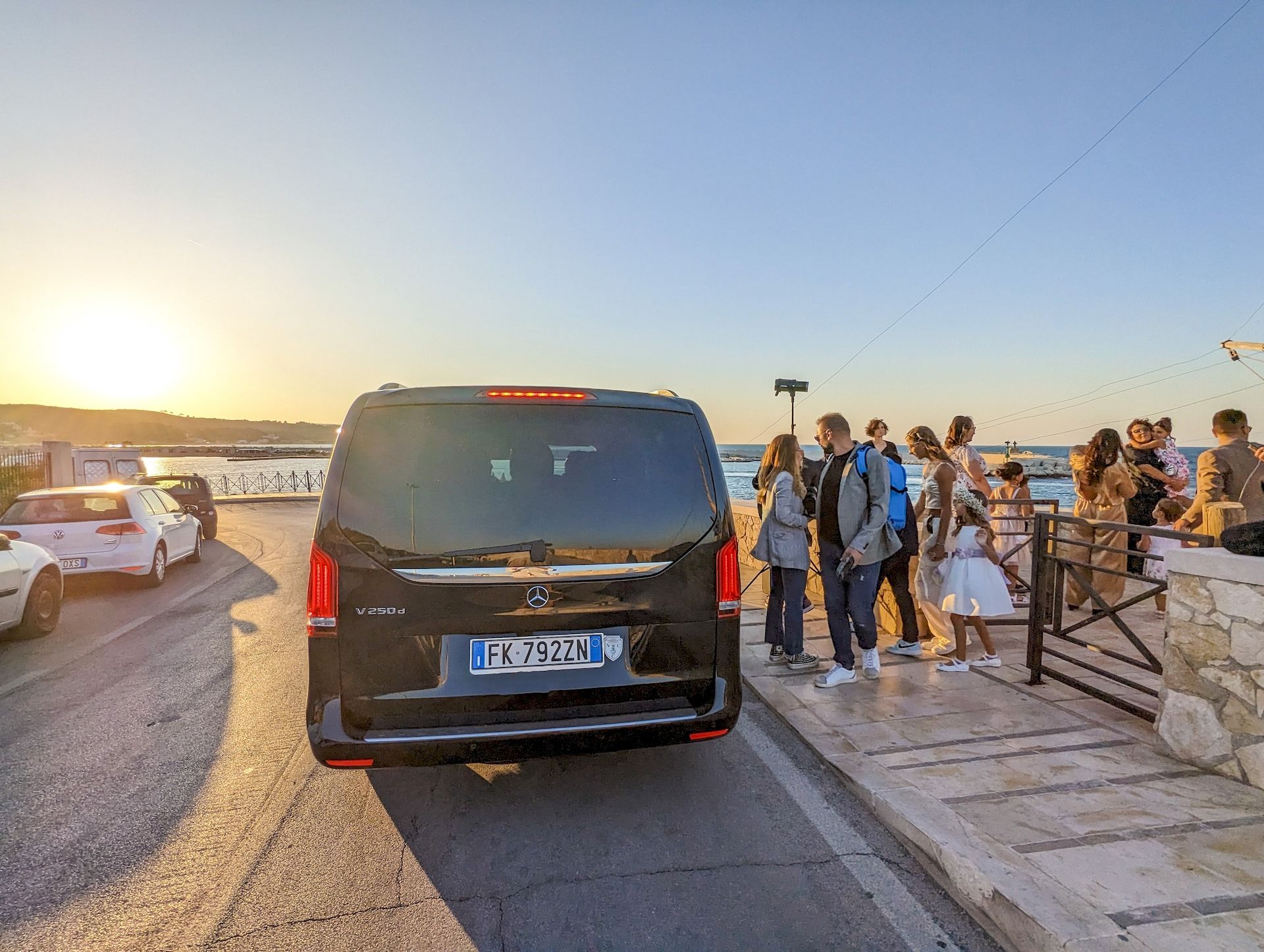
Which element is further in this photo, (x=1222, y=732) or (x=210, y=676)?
(x=210, y=676)

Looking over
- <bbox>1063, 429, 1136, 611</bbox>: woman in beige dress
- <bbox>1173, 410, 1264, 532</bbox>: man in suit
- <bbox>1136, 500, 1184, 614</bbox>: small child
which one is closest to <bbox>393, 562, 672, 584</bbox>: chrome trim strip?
<bbox>1063, 429, 1136, 611</bbox>: woman in beige dress

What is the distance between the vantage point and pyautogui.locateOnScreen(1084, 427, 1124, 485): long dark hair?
6.21m

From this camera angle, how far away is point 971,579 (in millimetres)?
5035

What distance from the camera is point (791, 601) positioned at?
5.15 meters

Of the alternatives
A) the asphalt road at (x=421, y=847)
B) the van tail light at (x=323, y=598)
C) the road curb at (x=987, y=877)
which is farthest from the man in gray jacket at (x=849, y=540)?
the van tail light at (x=323, y=598)

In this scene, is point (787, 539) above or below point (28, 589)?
above

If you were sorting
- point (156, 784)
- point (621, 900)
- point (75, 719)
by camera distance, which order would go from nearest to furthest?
point (621, 900), point (156, 784), point (75, 719)

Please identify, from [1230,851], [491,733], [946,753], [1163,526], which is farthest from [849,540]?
[1163,526]

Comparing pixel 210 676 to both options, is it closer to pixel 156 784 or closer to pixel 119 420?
pixel 156 784

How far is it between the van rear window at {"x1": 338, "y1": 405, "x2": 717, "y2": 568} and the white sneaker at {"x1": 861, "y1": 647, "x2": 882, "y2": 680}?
267 centimetres

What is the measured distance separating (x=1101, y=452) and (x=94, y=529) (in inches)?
465

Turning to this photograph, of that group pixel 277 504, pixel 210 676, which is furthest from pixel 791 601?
pixel 277 504

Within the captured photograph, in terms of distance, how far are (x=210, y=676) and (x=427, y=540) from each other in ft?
12.5

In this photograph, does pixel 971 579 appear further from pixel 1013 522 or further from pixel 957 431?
pixel 1013 522
